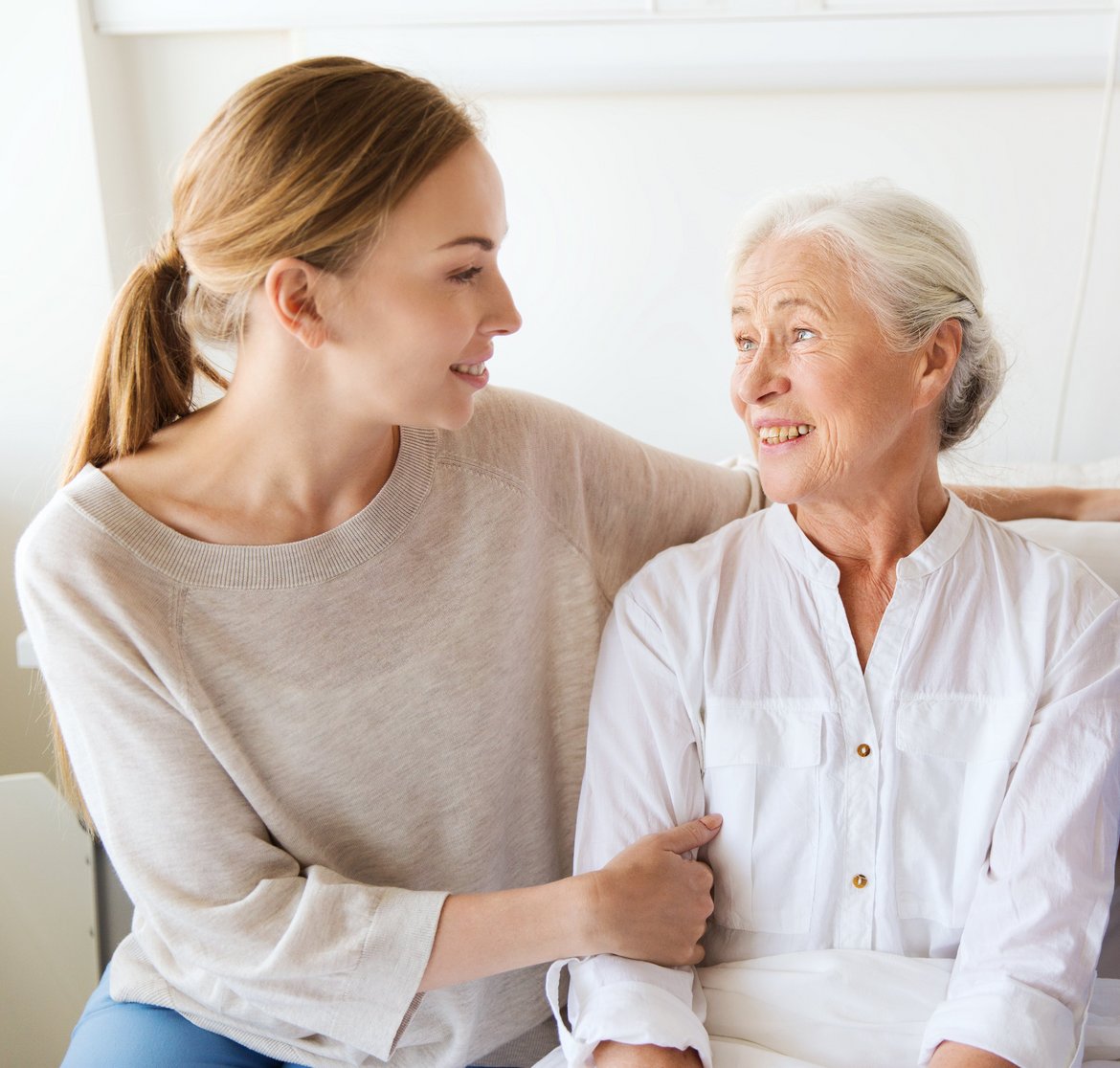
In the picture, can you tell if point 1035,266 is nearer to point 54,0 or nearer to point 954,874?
point 954,874

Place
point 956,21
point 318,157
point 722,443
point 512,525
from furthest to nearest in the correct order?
point 722,443 → point 956,21 → point 512,525 → point 318,157

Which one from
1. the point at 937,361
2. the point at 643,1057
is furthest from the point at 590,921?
the point at 937,361

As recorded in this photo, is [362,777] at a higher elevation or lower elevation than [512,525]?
lower

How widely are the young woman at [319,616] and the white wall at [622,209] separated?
2.66ft

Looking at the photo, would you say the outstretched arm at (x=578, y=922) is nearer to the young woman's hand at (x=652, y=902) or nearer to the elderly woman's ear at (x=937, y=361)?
the young woman's hand at (x=652, y=902)

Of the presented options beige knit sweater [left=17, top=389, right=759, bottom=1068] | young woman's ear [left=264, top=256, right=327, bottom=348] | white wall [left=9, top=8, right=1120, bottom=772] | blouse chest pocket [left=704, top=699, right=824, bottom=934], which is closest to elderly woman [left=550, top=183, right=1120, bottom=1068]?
blouse chest pocket [left=704, top=699, right=824, bottom=934]

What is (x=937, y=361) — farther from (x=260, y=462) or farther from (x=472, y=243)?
(x=260, y=462)

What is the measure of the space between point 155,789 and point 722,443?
1.39 meters

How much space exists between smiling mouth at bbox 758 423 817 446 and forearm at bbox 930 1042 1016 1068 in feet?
2.23

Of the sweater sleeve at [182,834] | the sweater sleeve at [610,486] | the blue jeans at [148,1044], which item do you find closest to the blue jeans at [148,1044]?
the blue jeans at [148,1044]

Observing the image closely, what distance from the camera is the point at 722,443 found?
2342 mm

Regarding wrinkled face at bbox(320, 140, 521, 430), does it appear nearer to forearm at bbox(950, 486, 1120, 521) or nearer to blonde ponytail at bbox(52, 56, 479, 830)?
blonde ponytail at bbox(52, 56, 479, 830)

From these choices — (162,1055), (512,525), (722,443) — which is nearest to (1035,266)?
(722,443)

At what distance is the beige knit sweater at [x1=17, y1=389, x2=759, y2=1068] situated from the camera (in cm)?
127
